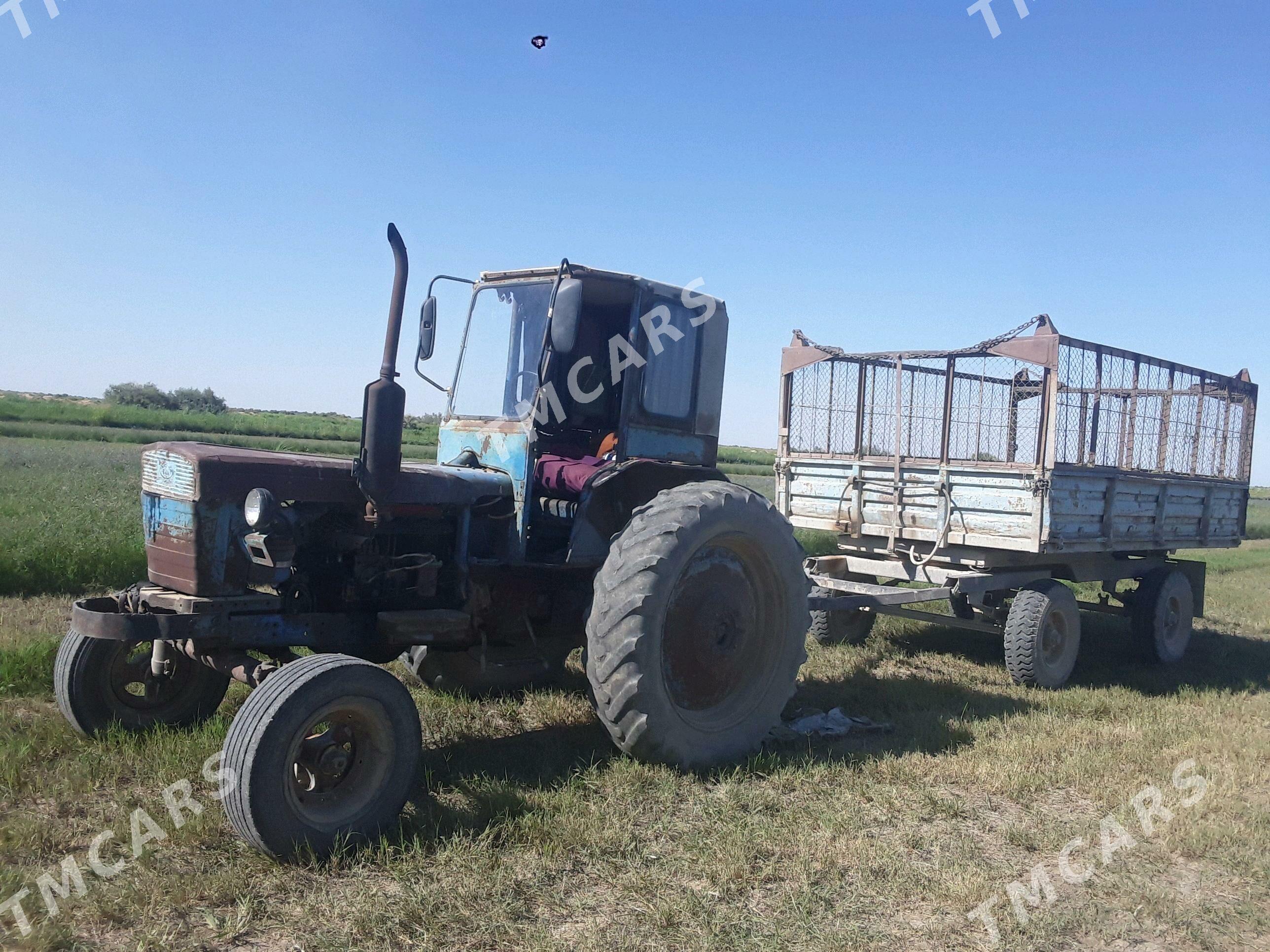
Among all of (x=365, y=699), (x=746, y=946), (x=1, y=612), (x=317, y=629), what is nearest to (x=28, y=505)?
(x=1, y=612)

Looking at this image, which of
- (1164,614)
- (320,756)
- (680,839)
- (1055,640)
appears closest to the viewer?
(320,756)

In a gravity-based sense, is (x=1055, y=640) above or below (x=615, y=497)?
below

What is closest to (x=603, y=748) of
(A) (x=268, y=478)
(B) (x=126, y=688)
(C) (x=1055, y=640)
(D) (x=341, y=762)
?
(D) (x=341, y=762)

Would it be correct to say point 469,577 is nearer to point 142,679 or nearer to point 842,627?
point 142,679

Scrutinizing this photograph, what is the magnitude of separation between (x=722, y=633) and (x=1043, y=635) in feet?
12.2

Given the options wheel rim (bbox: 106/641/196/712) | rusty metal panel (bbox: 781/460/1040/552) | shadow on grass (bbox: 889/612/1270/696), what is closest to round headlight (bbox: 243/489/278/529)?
wheel rim (bbox: 106/641/196/712)

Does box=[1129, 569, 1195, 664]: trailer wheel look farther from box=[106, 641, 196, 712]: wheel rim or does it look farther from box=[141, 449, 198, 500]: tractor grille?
box=[141, 449, 198, 500]: tractor grille

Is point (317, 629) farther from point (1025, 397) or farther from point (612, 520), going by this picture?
point (1025, 397)

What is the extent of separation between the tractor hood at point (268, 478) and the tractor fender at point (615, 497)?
629 millimetres

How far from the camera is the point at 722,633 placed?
16.2 feet

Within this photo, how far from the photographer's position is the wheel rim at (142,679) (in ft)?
15.0

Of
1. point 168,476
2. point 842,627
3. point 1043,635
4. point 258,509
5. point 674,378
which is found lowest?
point 842,627

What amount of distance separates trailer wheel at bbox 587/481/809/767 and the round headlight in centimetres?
152

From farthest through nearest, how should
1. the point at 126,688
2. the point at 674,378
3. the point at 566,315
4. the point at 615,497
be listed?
the point at 674,378 < the point at 615,497 < the point at 126,688 < the point at 566,315
